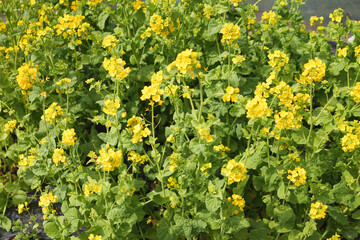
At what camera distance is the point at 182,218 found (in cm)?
271

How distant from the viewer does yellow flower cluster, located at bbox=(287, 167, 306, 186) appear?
2488 millimetres

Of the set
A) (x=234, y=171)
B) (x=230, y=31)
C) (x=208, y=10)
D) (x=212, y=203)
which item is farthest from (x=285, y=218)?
(x=208, y=10)

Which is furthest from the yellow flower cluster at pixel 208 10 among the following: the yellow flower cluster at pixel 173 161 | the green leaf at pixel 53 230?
the green leaf at pixel 53 230

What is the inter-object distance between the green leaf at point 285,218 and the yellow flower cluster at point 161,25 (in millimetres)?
1583

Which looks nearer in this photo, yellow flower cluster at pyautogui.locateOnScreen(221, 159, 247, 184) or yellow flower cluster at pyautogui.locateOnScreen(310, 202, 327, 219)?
yellow flower cluster at pyautogui.locateOnScreen(221, 159, 247, 184)

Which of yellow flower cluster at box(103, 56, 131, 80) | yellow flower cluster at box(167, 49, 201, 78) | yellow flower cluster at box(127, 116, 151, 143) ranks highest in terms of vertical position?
yellow flower cluster at box(167, 49, 201, 78)

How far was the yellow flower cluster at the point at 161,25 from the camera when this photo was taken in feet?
10.3

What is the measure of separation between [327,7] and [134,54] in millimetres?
5838

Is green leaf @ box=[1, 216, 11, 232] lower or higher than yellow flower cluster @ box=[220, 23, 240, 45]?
lower

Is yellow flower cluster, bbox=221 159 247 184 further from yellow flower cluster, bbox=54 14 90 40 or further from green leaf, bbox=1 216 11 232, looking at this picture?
yellow flower cluster, bbox=54 14 90 40

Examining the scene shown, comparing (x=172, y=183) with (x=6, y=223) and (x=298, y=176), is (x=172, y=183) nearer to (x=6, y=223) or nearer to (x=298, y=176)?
(x=298, y=176)

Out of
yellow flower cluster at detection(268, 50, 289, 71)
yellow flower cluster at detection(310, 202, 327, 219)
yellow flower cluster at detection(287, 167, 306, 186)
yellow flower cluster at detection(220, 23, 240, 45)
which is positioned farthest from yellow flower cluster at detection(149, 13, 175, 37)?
yellow flower cluster at detection(310, 202, 327, 219)

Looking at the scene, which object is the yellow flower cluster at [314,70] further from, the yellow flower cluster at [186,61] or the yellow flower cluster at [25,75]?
the yellow flower cluster at [25,75]

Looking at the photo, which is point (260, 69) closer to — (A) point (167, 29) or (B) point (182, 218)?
(A) point (167, 29)
